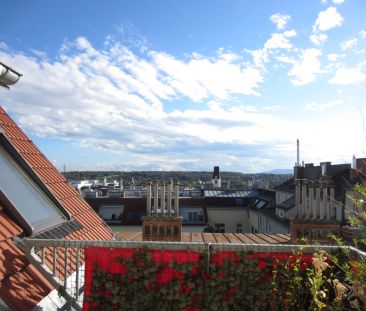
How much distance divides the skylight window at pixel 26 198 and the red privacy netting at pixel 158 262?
675mm

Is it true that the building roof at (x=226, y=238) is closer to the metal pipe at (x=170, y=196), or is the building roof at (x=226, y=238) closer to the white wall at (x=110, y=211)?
the metal pipe at (x=170, y=196)

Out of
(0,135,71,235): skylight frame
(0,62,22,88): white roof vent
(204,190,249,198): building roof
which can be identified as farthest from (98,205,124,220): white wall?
(0,62,22,88): white roof vent

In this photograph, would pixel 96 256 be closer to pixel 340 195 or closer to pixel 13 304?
pixel 13 304

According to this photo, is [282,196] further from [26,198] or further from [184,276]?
[26,198]

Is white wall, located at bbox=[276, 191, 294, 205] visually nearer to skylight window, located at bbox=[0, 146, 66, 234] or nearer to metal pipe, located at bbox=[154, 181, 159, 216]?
metal pipe, located at bbox=[154, 181, 159, 216]

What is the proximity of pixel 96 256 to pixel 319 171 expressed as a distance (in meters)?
26.0

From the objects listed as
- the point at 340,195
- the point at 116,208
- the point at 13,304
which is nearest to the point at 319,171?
the point at 340,195

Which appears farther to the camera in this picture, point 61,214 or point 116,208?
point 116,208

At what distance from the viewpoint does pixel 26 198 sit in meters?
3.97

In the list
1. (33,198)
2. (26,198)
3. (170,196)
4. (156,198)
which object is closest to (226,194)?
(170,196)

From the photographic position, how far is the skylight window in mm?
3682

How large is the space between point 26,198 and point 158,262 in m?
1.59

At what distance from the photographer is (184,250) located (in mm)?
3557

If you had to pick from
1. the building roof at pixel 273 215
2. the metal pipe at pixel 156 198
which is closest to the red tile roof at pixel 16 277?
the metal pipe at pixel 156 198
